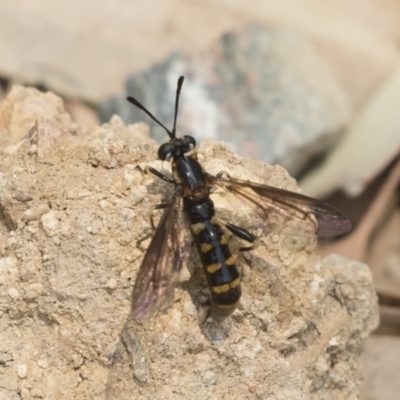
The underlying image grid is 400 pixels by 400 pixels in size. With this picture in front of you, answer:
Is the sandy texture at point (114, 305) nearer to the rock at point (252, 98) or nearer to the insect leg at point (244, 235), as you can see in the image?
the insect leg at point (244, 235)

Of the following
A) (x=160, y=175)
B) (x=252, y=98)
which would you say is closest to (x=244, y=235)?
(x=160, y=175)

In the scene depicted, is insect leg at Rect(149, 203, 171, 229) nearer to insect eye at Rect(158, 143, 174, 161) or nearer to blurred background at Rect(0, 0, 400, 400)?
insect eye at Rect(158, 143, 174, 161)

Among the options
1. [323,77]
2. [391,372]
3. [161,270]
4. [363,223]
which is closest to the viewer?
[161,270]

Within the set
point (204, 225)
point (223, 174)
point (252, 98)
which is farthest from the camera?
point (252, 98)

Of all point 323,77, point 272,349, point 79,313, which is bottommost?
point 79,313

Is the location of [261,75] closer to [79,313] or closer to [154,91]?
[154,91]

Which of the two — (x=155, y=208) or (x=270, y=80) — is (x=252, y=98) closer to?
(x=270, y=80)

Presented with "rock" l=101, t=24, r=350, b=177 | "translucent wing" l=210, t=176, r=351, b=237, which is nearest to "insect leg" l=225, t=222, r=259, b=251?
"translucent wing" l=210, t=176, r=351, b=237

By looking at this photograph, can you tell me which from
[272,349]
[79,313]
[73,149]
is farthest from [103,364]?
[73,149]
